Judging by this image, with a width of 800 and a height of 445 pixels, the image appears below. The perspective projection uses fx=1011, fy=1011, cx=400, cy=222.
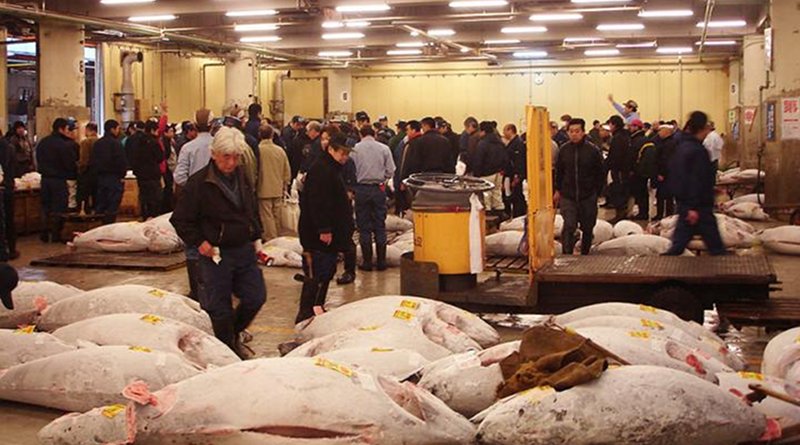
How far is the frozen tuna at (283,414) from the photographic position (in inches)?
173

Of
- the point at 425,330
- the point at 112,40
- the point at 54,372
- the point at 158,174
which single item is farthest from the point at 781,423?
the point at 112,40

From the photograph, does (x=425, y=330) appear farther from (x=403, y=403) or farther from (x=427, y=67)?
(x=427, y=67)

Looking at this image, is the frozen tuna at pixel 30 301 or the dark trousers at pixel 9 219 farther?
the dark trousers at pixel 9 219

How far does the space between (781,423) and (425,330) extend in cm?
253

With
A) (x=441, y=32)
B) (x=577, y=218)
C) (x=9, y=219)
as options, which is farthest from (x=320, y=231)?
A: (x=441, y=32)

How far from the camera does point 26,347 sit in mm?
6180

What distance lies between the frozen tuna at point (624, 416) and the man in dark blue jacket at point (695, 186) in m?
4.48

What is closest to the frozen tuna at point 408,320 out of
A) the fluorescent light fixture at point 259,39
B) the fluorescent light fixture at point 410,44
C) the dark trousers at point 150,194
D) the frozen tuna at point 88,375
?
the frozen tuna at point 88,375

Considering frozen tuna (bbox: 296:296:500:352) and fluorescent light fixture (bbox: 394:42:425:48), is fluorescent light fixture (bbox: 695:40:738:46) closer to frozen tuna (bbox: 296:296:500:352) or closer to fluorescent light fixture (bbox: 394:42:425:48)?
fluorescent light fixture (bbox: 394:42:425:48)

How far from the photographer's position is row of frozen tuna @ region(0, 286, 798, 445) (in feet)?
14.6

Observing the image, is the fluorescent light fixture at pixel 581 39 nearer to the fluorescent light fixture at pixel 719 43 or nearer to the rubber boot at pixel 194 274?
the fluorescent light fixture at pixel 719 43

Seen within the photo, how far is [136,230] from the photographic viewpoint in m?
12.6

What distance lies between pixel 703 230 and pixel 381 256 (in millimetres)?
3926

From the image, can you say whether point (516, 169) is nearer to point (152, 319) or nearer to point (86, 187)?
point (86, 187)
